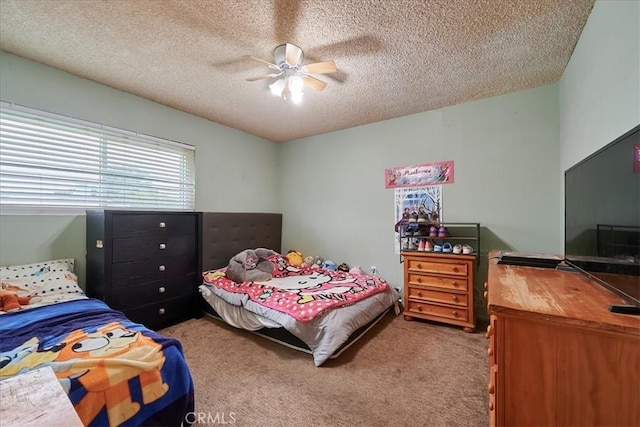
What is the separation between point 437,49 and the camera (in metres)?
1.97

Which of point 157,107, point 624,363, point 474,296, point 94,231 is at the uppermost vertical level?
point 157,107

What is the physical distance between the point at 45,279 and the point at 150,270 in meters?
0.71

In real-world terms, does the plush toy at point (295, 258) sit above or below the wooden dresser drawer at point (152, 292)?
above

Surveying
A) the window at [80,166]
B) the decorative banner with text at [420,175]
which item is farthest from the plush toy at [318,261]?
the window at [80,166]

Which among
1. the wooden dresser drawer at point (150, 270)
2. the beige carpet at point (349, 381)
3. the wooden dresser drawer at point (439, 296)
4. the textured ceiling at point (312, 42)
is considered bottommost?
the beige carpet at point (349, 381)

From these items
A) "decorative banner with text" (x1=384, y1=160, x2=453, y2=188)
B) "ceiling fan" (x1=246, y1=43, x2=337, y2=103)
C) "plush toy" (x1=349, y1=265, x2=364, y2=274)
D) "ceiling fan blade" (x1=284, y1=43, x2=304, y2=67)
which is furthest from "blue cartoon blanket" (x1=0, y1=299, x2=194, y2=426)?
"decorative banner with text" (x1=384, y1=160, x2=453, y2=188)

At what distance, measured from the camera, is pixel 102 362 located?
1118 mm

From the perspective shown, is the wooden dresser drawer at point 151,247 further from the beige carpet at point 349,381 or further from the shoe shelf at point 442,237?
the shoe shelf at point 442,237

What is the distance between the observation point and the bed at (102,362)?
3.41 ft

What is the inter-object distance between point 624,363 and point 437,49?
6.81 feet

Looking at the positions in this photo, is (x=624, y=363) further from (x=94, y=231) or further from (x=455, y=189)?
(x=94, y=231)

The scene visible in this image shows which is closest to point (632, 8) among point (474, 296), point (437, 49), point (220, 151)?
point (437, 49)

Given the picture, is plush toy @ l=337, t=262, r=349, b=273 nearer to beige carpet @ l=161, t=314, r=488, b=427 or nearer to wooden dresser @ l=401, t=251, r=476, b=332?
wooden dresser @ l=401, t=251, r=476, b=332

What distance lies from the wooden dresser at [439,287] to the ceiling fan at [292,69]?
6.58 ft
